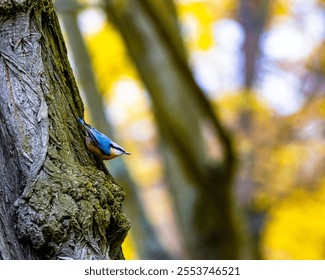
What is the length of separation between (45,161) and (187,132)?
271cm

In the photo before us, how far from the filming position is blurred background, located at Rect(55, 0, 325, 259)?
13.1ft

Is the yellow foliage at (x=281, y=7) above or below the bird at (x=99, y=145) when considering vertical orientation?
above

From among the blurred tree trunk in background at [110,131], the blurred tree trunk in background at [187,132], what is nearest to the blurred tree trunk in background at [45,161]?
the blurred tree trunk in background at [187,132]

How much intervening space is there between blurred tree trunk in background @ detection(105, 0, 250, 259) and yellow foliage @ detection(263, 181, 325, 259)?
2.56 meters

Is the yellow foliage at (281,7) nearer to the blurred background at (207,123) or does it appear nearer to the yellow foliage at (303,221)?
the blurred background at (207,123)

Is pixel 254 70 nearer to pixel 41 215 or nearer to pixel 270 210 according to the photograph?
pixel 270 210

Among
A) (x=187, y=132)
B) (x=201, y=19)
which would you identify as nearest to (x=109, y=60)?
(x=201, y=19)

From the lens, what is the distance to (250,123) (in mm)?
7285

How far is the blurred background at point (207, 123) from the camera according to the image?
399 centimetres

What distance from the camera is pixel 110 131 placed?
4520mm

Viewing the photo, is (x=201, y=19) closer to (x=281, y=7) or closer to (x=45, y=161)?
(x=281, y=7)
